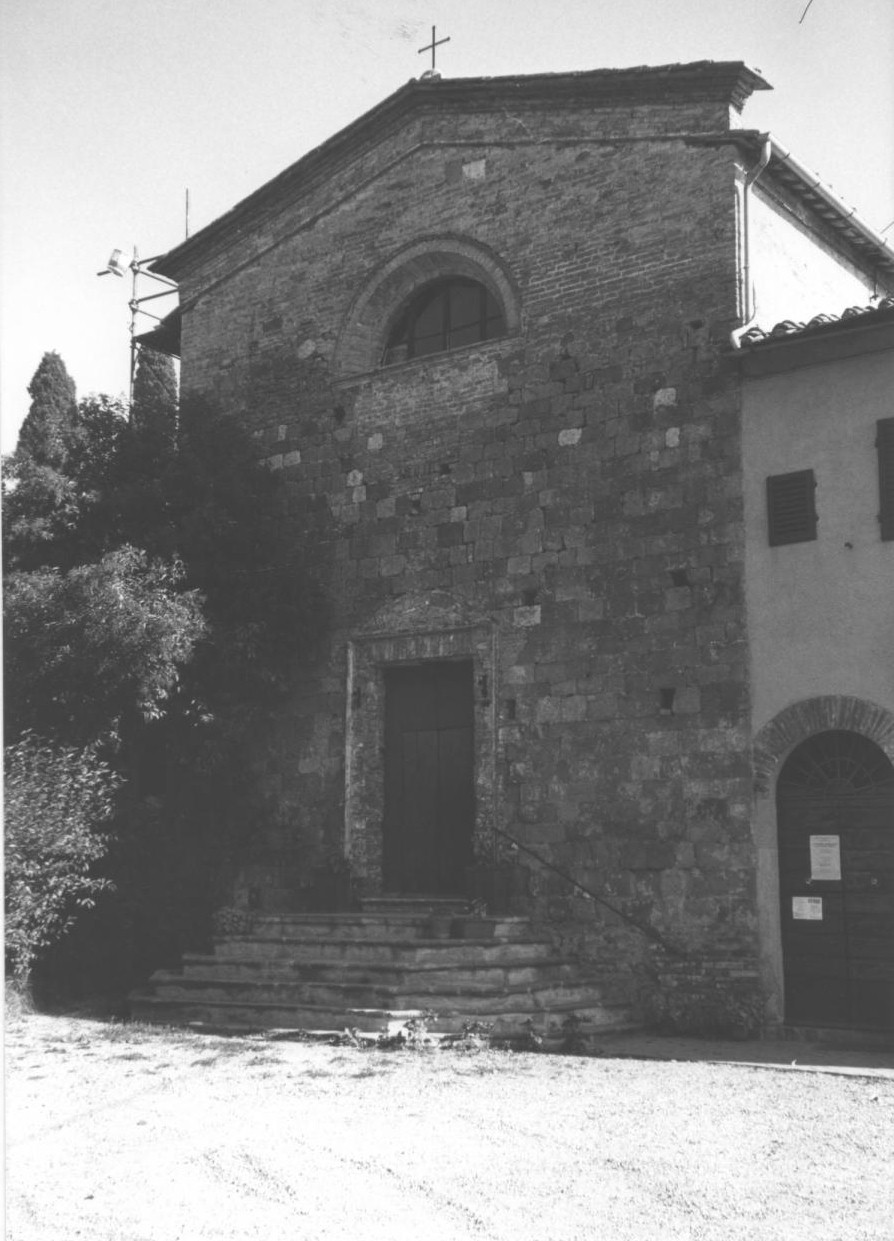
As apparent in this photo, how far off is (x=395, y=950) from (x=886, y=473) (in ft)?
18.7

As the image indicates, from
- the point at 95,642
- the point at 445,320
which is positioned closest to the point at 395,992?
the point at 95,642

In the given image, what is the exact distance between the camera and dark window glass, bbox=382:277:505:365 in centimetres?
1426

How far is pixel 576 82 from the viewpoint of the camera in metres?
13.3

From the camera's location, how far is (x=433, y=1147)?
7082 mm

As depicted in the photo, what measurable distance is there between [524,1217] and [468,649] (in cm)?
788

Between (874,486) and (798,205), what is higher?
(798,205)

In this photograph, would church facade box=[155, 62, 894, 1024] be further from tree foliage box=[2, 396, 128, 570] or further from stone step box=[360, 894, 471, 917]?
tree foliage box=[2, 396, 128, 570]

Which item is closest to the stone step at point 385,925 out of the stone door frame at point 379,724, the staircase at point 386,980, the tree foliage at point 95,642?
the staircase at point 386,980

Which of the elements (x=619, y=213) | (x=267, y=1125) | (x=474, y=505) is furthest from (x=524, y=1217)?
(x=619, y=213)

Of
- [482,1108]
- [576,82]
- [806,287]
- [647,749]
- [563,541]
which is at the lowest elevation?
[482,1108]

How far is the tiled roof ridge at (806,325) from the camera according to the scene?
11164 millimetres

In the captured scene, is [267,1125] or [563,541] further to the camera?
[563,541]

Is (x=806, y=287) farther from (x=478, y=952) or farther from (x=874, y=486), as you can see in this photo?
(x=478, y=952)

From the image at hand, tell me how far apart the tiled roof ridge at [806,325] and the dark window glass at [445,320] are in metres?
2.85
